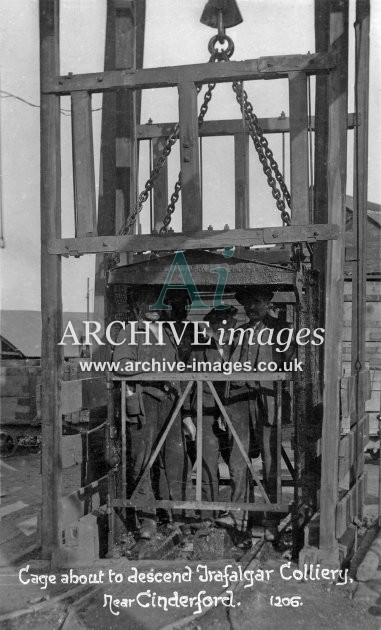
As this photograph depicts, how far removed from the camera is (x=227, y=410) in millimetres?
5672

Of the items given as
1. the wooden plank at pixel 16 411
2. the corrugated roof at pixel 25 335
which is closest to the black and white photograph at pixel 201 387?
the wooden plank at pixel 16 411

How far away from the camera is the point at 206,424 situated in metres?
5.86

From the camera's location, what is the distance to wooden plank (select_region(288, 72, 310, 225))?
4605mm

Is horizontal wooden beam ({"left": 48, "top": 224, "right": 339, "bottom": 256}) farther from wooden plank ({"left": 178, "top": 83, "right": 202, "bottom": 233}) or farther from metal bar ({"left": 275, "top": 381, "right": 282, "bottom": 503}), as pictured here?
metal bar ({"left": 275, "top": 381, "right": 282, "bottom": 503})

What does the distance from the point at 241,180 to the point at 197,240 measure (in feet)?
13.5

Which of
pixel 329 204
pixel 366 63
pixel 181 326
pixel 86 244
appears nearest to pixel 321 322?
pixel 329 204

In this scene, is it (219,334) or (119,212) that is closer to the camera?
(219,334)

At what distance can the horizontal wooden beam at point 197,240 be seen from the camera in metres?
4.59

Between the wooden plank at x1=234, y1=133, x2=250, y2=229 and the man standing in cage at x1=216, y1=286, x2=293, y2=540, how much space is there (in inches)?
119

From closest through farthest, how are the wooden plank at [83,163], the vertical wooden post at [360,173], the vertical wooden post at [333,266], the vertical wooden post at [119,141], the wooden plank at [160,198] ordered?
the vertical wooden post at [333,266] → the wooden plank at [83,163] → the vertical wooden post at [360,173] → the vertical wooden post at [119,141] → the wooden plank at [160,198]

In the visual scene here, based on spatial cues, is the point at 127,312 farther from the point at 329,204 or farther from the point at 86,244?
the point at 329,204

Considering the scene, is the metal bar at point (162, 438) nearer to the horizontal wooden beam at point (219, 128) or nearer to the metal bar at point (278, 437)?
the metal bar at point (278, 437)

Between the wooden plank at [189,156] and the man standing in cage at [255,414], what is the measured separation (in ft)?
4.35

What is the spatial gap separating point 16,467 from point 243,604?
826 cm
